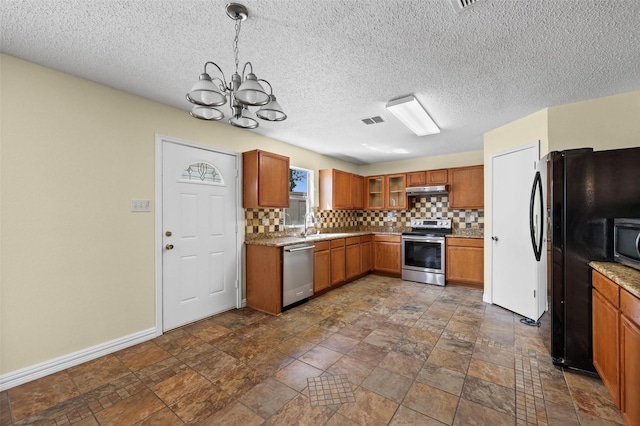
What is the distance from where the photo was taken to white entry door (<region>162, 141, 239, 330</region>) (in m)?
2.86

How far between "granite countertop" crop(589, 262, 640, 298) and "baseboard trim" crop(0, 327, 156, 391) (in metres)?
3.71

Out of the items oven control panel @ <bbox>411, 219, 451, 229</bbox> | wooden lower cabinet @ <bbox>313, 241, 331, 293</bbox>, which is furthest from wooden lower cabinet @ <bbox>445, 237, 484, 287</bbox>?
wooden lower cabinet @ <bbox>313, 241, 331, 293</bbox>

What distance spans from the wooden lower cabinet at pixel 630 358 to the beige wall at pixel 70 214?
365 centimetres

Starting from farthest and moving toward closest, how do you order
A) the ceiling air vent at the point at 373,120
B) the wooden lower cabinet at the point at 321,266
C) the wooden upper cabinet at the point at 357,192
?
the wooden upper cabinet at the point at 357,192 < the wooden lower cabinet at the point at 321,266 < the ceiling air vent at the point at 373,120

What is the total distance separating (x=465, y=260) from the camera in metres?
4.39

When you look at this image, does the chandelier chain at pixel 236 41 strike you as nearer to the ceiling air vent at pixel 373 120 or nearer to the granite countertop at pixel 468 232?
the ceiling air vent at pixel 373 120

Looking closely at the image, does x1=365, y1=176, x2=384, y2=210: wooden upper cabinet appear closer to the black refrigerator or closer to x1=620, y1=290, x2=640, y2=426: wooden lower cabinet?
the black refrigerator

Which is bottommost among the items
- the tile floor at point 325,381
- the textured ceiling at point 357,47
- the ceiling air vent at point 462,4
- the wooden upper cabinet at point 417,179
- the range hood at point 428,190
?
the tile floor at point 325,381

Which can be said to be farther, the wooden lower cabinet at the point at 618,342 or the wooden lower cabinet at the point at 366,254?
the wooden lower cabinet at the point at 366,254

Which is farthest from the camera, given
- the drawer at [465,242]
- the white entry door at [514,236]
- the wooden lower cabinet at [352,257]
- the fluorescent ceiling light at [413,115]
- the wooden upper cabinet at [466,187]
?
the wooden lower cabinet at [352,257]

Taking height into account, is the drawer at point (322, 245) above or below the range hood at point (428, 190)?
below

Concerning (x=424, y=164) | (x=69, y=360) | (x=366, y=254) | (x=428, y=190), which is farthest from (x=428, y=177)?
(x=69, y=360)

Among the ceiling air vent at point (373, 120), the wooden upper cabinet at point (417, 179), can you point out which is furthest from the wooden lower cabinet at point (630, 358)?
the wooden upper cabinet at point (417, 179)

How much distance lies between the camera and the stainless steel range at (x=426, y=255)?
4.57m
